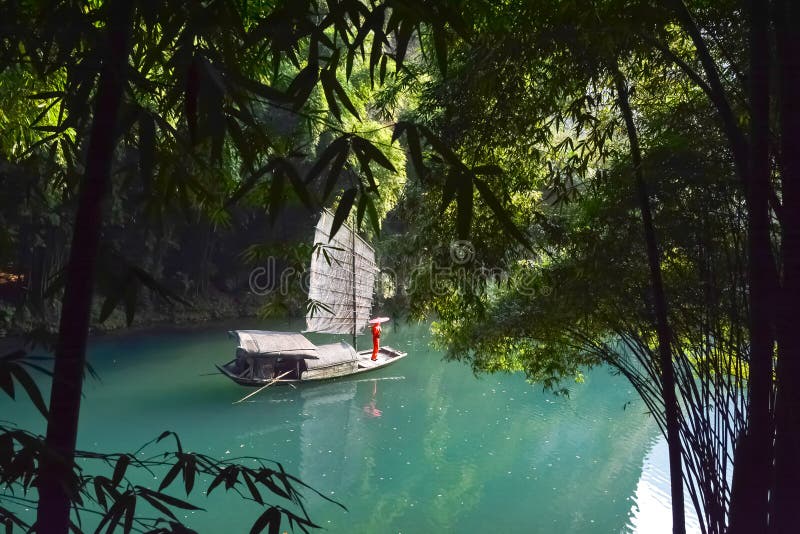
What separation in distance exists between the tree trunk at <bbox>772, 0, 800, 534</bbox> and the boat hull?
20.6ft

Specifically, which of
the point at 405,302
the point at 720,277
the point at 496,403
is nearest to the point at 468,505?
the point at 405,302

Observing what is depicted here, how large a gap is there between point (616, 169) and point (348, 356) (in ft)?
19.6

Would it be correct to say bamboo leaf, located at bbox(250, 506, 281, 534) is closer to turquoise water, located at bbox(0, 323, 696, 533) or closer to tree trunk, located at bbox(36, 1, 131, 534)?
tree trunk, located at bbox(36, 1, 131, 534)

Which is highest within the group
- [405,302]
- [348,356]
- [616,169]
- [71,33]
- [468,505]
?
[616,169]

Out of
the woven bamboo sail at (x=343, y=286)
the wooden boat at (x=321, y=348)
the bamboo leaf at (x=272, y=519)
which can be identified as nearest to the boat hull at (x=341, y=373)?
the wooden boat at (x=321, y=348)

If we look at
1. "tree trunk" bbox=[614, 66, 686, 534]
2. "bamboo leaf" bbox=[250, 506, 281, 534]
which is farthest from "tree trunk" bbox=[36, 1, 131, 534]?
"tree trunk" bbox=[614, 66, 686, 534]

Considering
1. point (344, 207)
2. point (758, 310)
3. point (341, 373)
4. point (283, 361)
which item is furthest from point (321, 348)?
point (344, 207)

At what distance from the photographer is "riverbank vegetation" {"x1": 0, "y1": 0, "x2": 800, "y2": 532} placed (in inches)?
27.4

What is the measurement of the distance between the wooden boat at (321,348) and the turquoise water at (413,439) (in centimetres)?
19

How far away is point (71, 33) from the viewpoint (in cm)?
68

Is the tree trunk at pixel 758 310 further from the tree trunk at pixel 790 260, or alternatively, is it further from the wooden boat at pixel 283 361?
the wooden boat at pixel 283 361

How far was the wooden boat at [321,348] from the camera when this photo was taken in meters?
7.27

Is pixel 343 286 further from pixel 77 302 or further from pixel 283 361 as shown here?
pixel 77 302

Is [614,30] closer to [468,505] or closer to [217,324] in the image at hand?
[468,505]
